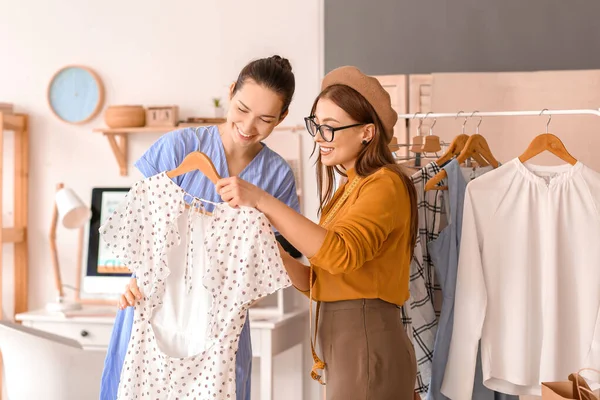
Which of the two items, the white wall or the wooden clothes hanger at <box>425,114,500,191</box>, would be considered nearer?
the wooden clothes hanger at <box>425,114,500,191</box>

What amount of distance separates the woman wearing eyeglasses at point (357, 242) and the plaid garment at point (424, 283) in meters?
0.46

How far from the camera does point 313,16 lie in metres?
3.62

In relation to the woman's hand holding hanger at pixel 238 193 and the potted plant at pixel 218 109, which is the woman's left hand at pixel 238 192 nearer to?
the woman's hand holding hanger at pixel 238 193

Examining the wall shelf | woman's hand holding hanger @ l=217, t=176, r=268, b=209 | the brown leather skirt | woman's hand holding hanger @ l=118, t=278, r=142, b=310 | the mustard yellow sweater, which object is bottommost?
the brown leather skirt

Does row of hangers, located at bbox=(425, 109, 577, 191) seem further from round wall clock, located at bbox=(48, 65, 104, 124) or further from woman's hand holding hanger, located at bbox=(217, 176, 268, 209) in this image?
round wall clock, located at bbox=(48, 65, 104, 124)

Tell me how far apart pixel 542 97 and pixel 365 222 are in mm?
1674

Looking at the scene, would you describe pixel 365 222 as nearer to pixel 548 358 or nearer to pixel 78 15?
pixel 548 358

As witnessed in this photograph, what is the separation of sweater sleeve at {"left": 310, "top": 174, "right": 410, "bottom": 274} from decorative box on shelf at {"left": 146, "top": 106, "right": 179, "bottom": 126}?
201 cm

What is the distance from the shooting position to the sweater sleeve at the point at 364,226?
1655 millimetres

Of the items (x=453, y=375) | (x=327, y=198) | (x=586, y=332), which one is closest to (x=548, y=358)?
(x=586, y=332)

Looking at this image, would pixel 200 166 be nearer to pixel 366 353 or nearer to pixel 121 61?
pixel 366 353

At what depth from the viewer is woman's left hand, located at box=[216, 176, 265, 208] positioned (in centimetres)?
170

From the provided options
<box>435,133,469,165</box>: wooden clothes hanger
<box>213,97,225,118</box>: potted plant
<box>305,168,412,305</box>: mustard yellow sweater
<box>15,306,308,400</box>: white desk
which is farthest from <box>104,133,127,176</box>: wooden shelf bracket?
<box>305,168,412,305</box>: mustard yellow sweater

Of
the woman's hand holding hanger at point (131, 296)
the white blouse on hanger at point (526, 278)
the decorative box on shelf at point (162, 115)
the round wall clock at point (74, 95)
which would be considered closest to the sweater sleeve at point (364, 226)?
the woman's hand holding hanger at point (131, 296)
